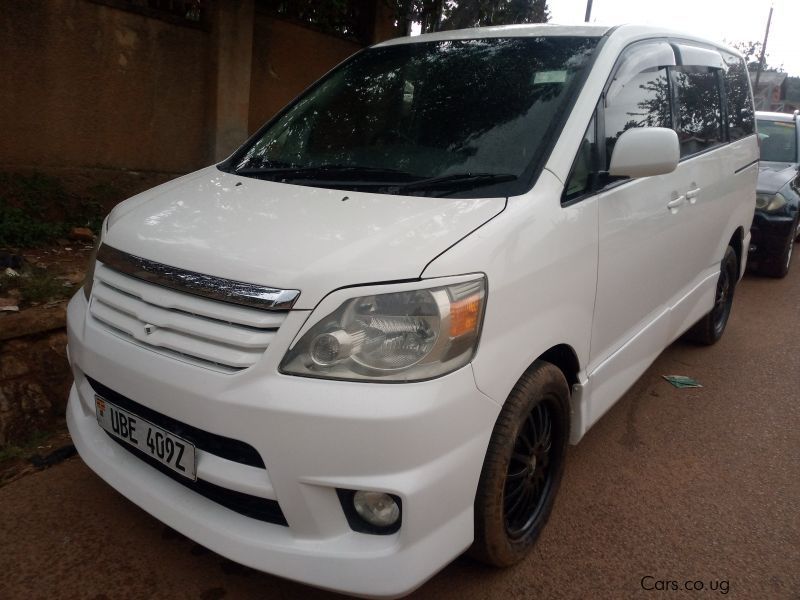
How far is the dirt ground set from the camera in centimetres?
228

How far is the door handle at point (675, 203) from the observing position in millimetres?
3145

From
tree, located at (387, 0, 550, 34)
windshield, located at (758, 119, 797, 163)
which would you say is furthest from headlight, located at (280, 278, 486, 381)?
windshield, located at (758, 119, 797, 163)

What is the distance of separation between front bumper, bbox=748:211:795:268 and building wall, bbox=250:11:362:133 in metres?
4.92

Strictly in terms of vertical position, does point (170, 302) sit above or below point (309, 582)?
above

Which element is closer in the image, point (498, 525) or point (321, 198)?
point (498, 525)

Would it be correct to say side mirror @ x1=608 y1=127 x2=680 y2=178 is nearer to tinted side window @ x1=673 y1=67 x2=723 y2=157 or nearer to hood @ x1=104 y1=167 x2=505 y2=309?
hood @ x1=104 y1=167 x2=505 y2=309

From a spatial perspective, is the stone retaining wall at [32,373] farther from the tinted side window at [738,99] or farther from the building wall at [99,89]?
the tinted side window at [738,99]

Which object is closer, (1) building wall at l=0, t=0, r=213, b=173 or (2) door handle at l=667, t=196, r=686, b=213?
(2) door handle at l=667, t=196, r=686, b=213

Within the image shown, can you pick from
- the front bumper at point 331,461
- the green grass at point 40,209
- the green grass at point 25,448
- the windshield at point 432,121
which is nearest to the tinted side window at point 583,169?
the windshield at point 432,121

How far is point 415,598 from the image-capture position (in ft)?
A: 7.36

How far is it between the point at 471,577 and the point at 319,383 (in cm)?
105

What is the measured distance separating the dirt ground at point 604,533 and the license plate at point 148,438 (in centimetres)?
51

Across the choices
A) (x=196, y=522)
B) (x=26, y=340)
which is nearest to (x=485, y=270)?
(x=196, y=522)

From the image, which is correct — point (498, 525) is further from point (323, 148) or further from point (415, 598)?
point (323, 148)
